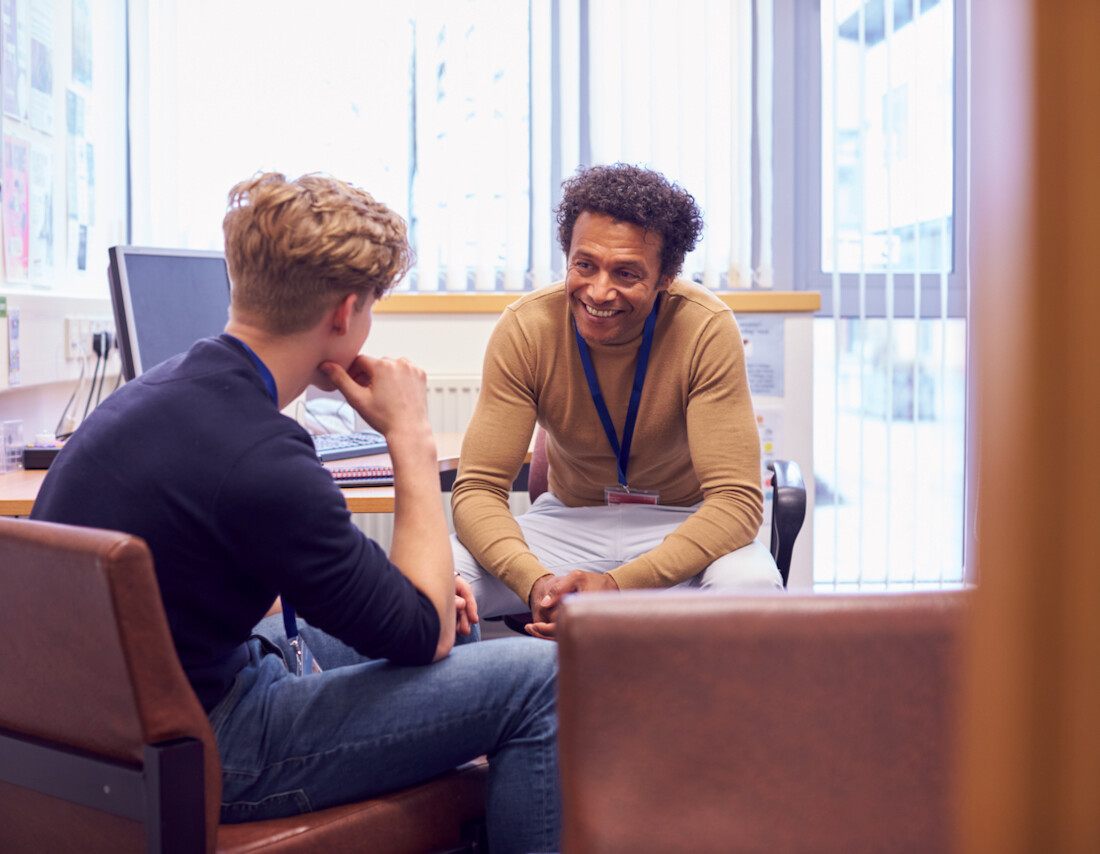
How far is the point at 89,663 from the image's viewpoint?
0.83 metres

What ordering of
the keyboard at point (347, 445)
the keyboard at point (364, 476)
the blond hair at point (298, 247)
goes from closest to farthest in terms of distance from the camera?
the blond hair at point (298, 247), the keyboard at point (364, 476), the keyboard at point (347, 445)

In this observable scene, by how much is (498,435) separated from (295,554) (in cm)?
85

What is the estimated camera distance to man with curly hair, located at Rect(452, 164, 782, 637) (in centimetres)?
168

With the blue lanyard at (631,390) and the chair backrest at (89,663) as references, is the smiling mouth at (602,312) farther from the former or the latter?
the chair backrest at (89,663)

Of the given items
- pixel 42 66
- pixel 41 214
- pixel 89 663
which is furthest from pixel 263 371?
pixel 42 66

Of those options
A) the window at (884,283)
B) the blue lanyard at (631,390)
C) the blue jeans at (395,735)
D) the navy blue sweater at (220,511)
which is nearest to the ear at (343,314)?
the navy blue sweater at (220,511)

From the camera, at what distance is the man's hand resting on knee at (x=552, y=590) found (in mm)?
1546

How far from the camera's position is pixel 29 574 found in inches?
32.5

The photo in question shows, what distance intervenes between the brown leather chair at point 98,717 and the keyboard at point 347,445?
3.60 ft

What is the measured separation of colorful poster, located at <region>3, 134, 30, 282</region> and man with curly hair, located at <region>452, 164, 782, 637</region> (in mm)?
1214

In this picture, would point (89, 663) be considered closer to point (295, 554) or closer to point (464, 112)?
point (295, 554)

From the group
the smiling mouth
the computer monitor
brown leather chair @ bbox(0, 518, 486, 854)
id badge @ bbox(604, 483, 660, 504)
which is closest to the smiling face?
the smiling mouth

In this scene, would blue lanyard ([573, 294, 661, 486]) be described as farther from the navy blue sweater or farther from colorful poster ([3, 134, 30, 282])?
colorful poster ([3, 134, 30, 282])

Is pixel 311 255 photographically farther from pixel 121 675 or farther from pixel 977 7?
pixel 977 7
